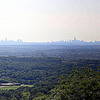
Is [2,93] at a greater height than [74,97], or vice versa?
[74,97]

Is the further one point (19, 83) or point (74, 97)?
point (19, 83)

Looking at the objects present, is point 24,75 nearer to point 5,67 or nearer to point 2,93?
point 5,67

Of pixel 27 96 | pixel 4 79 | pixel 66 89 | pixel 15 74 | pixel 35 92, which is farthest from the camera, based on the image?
pixel 15 74

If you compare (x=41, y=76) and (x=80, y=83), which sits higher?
(x=80, y=83)

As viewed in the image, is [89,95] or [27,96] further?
[27,96]

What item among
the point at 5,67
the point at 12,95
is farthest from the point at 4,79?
the point at 12,95

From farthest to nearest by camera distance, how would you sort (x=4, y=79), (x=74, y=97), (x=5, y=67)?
1. (x=5, y=67)
2. (x=4, y=79)
3. (x=74, y=97)

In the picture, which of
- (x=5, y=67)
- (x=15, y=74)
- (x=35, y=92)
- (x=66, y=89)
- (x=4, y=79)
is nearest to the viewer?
(x=66, y=89)

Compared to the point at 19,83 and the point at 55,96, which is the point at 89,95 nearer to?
the point at 55,96

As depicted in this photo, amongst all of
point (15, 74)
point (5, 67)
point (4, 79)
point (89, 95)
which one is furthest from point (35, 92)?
point (5, 67)
